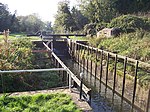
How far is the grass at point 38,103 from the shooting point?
533 centimetres

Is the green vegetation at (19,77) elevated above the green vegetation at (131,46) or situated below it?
below

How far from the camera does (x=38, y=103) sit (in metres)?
5.75

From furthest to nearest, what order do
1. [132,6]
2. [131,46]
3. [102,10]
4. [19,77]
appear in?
[102,10], [132,6], [131,46], [19,77]

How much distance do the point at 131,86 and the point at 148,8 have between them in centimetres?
2309

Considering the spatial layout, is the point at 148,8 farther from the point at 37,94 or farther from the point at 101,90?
the point at 37,94

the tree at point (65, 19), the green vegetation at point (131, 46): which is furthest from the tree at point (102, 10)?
the green vegetation at point (131, 46)

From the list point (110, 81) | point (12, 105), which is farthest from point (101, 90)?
point (12, 105)

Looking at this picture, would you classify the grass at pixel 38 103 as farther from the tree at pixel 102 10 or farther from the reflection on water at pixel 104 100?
the tree at pixel 102 10

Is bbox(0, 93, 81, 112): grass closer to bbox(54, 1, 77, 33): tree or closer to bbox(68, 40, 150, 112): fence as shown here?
bbox(68, 40, 150, 112): fence

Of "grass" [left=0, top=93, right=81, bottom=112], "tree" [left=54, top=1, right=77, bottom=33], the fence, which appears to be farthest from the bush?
"tree" [left=54, top=1, right=77, bottom=33]

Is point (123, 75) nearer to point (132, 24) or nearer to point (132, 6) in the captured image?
point (132, 24)

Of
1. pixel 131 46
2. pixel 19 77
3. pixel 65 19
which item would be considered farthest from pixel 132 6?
pixel 19 77

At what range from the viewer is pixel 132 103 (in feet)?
32.8

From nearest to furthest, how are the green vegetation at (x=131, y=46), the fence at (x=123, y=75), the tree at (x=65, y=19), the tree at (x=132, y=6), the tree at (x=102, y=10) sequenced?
the fence at (x=123, y=75), the green vegetation at (x=131, y=46), the tree at (x=132, y=6), the tree at (x=102, y=10), the tree at (x=65, y=19)
